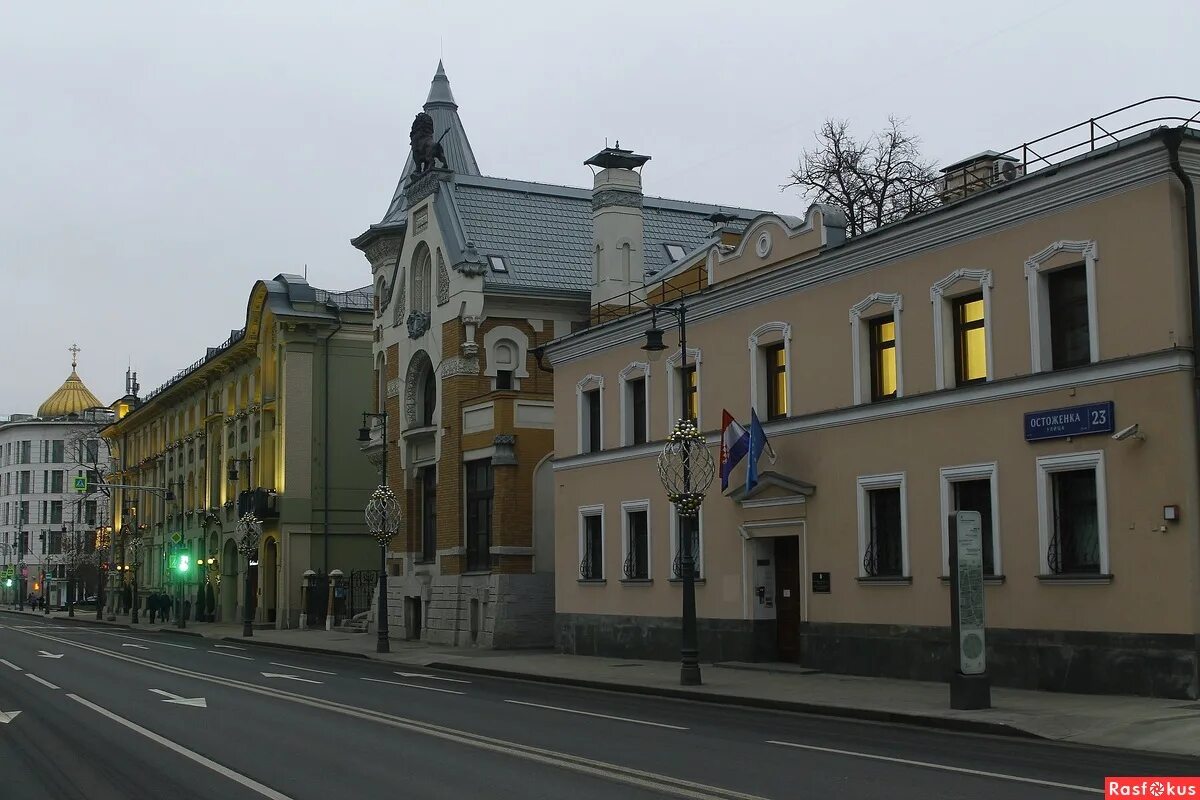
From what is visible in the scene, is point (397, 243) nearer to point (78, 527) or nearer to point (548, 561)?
point (548, 561)

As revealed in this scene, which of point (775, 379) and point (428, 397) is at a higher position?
point (428, 397)

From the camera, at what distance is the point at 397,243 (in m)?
49.2

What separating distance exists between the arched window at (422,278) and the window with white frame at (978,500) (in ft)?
78.6

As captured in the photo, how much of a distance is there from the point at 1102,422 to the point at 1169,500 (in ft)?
5.00

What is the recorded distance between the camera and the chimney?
40.7 metres

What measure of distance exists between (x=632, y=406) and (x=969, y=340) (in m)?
11.3

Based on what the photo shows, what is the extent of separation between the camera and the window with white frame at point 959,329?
22.8m

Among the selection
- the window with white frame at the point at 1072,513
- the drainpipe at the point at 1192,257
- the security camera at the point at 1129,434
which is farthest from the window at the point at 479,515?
the drainpipe at the point at 1192,257

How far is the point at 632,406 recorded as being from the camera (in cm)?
3300

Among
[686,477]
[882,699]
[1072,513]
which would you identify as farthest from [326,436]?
[1072,513]

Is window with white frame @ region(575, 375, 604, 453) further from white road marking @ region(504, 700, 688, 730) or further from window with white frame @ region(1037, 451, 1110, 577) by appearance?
window with white frame @ region(1037, 451, 1110, 577)

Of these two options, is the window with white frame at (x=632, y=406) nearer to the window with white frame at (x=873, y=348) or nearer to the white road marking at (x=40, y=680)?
the window with white frame at (x=873, y=348)

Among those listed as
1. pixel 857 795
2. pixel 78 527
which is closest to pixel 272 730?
pixel 857 795

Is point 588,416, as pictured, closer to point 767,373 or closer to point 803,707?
point 767,373
